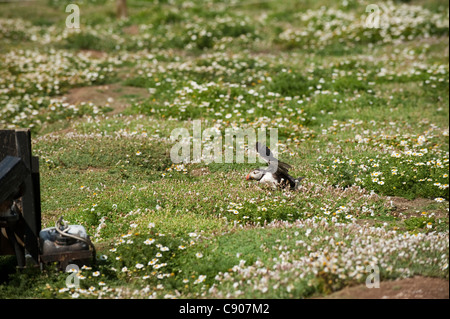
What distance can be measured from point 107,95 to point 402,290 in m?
11.7

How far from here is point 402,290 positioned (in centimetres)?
573

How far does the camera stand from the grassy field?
6637 millimetres

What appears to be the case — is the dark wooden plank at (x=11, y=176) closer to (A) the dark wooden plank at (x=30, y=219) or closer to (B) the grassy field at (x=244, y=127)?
(A) the dark wooden plank at (x=30, y=219)

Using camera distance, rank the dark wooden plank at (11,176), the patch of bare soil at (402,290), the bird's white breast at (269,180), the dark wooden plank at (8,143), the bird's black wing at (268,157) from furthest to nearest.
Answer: the bird's white breast at (269,180) < the bird's black wing at (268,157) < the dark wooden plank at (8,143) < the dark wooden plank at (11,176) < the patch of bare soil at (402,290)

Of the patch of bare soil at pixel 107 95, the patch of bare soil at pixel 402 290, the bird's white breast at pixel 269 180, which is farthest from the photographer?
the patch of bare soil at pixel 107 95

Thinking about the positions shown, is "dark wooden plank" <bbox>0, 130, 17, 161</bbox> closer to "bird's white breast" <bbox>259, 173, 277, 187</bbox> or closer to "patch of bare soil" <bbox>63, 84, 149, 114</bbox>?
"bird's white breast" <bbox>259, 173, 277, 187</bbox>

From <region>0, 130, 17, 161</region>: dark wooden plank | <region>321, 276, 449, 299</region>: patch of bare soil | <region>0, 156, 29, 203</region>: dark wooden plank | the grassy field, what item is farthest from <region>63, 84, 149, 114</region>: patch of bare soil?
<region>321, 276, 449, 299</region>: patch of bare soil

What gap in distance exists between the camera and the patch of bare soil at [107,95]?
1509 centimetres

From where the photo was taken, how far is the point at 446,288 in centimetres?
582

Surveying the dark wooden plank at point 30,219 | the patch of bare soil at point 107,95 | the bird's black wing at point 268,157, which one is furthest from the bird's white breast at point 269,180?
the patch of bare soil at point 107,95

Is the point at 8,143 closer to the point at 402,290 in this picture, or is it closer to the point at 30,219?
the point at 30,219

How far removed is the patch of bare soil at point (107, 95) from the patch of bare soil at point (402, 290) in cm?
1001

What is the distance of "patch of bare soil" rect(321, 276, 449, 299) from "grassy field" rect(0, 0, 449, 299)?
0.40 ft

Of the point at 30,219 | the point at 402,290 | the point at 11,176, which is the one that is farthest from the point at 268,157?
the point at 11,176
